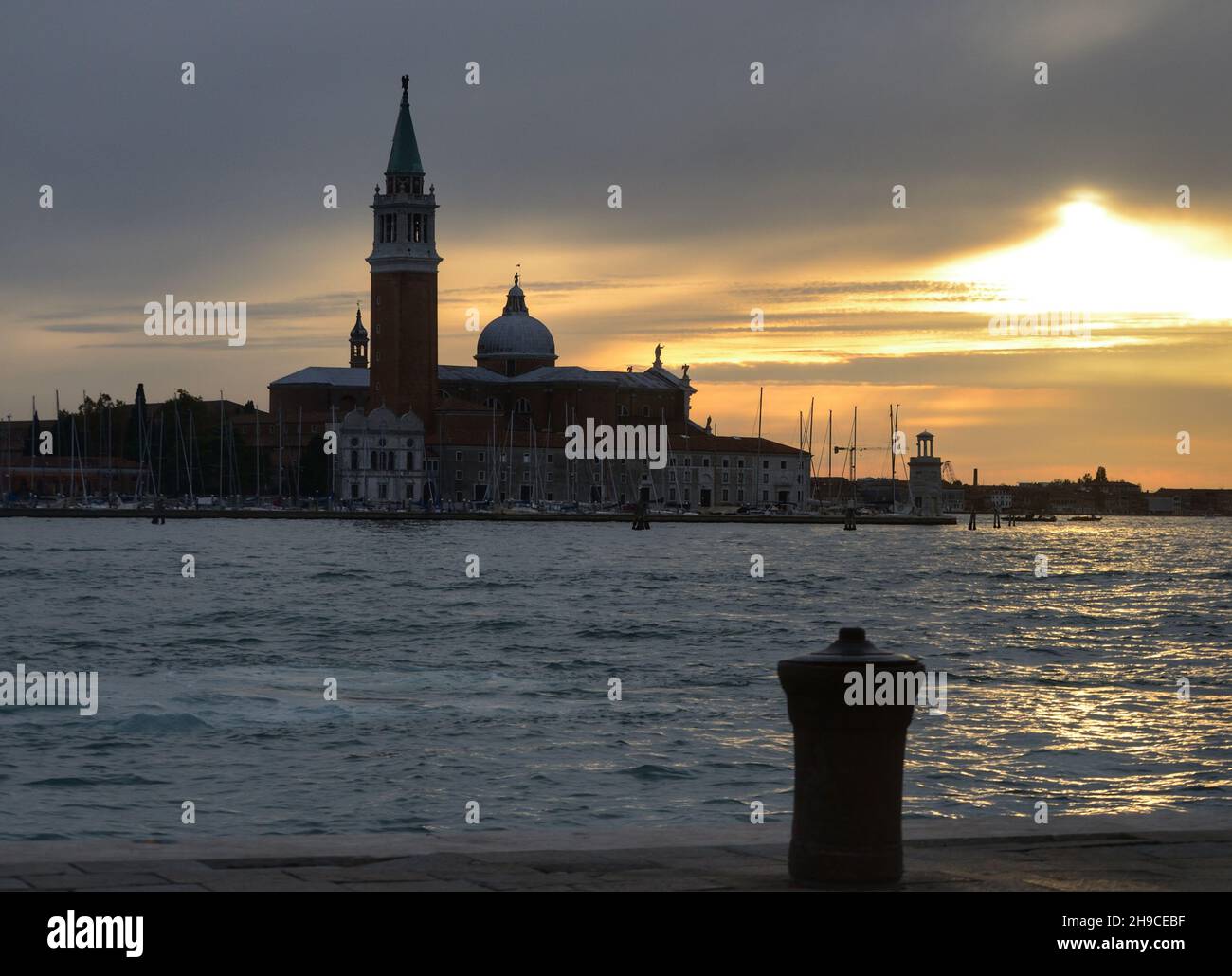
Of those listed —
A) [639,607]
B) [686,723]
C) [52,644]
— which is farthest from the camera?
[639,607]

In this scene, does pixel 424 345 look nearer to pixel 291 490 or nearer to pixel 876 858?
pixel 291 490

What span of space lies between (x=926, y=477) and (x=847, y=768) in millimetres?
153854

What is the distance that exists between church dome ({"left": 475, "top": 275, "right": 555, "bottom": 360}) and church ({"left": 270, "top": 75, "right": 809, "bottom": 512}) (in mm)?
73

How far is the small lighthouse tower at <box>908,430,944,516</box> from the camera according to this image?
155 metres

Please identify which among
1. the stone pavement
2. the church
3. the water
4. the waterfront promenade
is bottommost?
the water

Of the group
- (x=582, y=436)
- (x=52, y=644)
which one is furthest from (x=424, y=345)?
(x=52, y=644)

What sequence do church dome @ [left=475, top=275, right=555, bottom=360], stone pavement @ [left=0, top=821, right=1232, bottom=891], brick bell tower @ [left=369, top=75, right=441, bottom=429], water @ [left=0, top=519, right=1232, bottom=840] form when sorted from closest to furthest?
stone pavement @ [left=0, top=821, right=1232, bottom=891] → water @ [left=0, top=519, right=1232, bottom=840] → brick bell tower @ [left=369, top=75, right=441, bottom=429] → church dome @ [left=475, top=275, right=555, bottom=360]

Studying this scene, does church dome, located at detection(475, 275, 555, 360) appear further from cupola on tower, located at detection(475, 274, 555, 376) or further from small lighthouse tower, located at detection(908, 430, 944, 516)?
small lighthouse tower, located at detection(908, 430, 944, 516)

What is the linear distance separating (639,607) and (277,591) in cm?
950

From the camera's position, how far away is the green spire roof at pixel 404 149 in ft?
392

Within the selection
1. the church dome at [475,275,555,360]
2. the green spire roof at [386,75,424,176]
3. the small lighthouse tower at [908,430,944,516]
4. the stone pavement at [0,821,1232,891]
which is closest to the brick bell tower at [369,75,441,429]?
the green spire roof at [386,75,424,176]

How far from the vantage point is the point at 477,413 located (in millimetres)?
127750

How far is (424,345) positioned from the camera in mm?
120562

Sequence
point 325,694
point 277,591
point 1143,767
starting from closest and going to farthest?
point 1143,767 → point 325,694 → point 277,591
